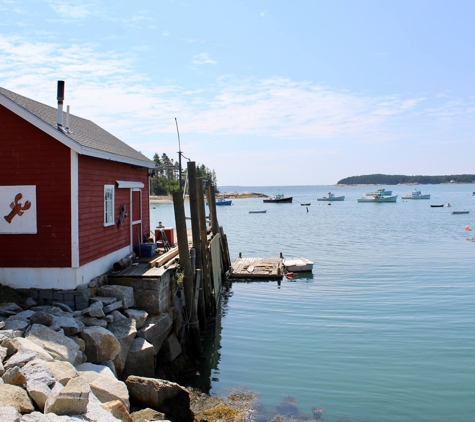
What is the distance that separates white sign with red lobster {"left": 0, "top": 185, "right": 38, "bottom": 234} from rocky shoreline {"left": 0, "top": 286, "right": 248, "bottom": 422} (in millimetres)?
1416

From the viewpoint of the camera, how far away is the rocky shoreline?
6586 millimetres

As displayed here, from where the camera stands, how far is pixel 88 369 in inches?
339

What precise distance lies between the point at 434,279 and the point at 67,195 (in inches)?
703

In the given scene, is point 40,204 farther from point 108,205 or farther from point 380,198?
point 380,198

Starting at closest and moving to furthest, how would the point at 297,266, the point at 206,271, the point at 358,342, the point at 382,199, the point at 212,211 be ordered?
the point at 358,342 < the point at 206,271 < the point at 212,211 < the point at 297,266 < the point at 382,199

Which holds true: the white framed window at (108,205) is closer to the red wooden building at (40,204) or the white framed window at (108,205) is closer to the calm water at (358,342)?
the red wooden building at (40,204)

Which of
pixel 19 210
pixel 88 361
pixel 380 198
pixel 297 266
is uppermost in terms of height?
pixel 380 198

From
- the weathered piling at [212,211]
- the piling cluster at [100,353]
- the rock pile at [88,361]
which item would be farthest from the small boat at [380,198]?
the rock pile at [88,361]

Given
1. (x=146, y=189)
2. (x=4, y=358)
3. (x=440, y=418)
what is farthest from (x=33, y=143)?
(x=440, y=418)

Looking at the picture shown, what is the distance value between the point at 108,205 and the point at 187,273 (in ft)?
9.18

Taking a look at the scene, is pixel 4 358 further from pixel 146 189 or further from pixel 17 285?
pixel 146 189

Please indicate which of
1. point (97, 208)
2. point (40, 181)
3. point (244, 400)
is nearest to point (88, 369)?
point (244, 400)

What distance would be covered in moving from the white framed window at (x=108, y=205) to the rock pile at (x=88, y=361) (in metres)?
2.32

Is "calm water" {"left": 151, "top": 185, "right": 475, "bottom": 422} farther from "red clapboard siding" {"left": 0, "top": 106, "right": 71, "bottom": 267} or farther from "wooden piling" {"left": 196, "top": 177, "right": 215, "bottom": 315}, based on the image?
"red clapboard siding" {"left": 0, "top": 106, "right": 71, "bottom": 267}
